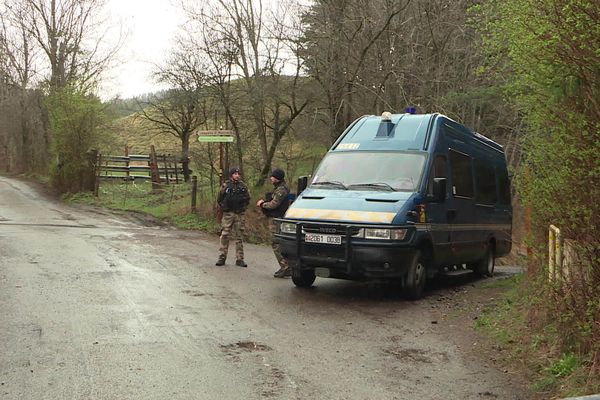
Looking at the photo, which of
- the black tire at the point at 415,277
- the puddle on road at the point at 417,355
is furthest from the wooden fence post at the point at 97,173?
the puddle on road at the point at 417,355

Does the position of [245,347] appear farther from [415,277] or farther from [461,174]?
[461,174]

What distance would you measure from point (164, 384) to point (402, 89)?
14.0 metres

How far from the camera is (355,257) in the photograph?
837 cm

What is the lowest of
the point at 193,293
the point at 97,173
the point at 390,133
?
the point at 193,293

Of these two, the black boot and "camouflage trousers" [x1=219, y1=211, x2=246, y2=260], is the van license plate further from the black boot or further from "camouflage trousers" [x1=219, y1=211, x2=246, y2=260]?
"camouflage trousers" [x1=219, y1=211, x2=246, y2=260]

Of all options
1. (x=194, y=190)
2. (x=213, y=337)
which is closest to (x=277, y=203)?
A: (x=213, y=337)

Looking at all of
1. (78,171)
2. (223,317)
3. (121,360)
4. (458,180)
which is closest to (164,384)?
(121,360)

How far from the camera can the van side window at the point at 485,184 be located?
11.7m

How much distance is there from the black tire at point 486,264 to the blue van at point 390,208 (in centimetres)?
65

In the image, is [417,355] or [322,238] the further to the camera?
[322,238]

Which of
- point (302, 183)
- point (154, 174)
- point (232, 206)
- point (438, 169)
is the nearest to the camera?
point (438, 169)

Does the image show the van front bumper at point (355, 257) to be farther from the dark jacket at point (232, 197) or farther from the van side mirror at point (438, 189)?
the dark jacket at point (232, 197)

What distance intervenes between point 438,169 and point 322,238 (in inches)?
94.1

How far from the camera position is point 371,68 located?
60.7 feet
